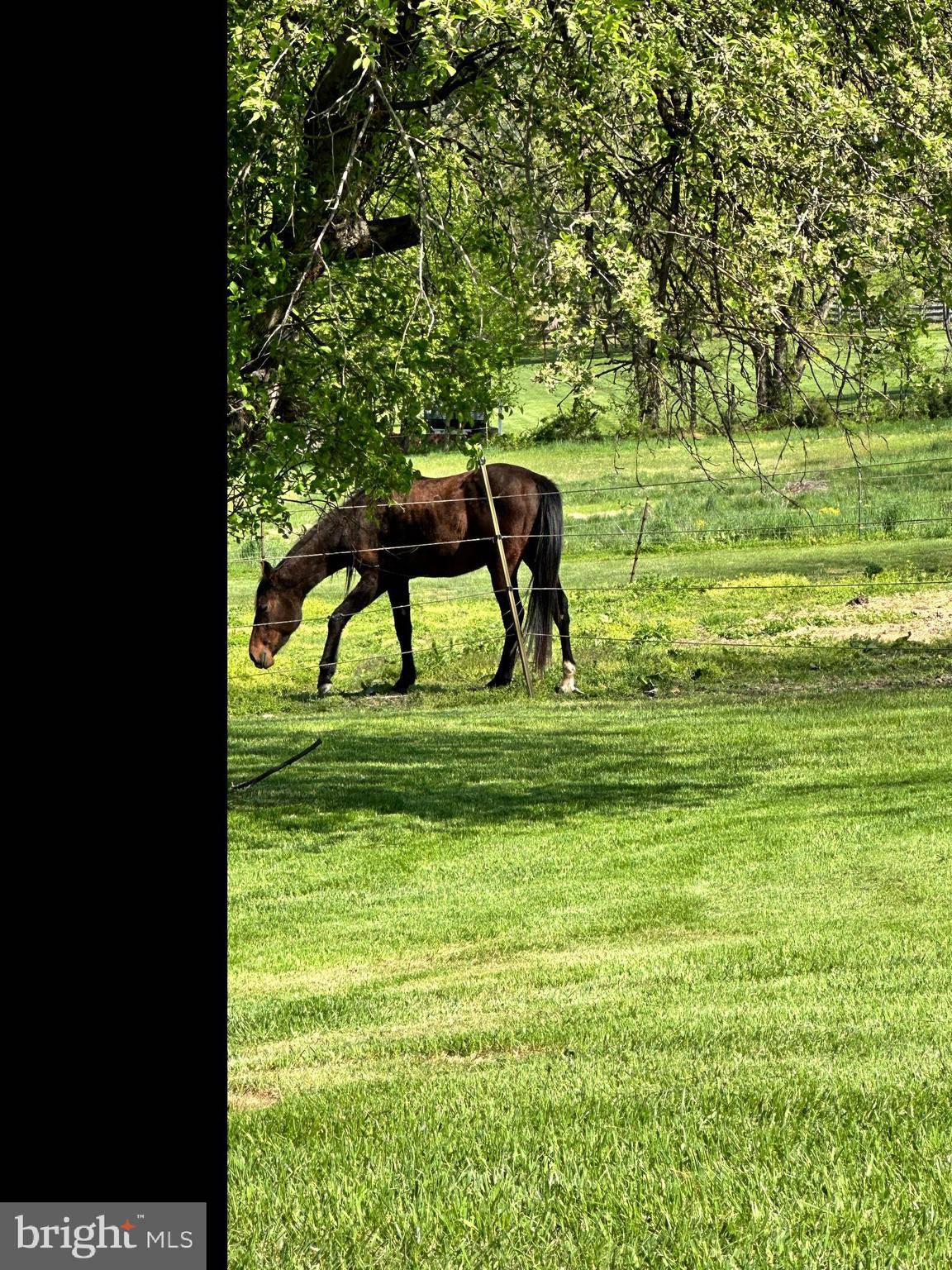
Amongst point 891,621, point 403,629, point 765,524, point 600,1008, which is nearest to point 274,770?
point 600,1008

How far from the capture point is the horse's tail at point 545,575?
1755cm

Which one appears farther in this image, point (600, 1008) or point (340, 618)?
point (340, 618)

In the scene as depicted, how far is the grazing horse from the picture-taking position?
17625 millimetres

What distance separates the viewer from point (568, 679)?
686 inches

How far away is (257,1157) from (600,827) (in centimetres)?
665

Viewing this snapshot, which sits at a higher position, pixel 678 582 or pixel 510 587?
pixel 510 587

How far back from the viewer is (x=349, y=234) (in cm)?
923

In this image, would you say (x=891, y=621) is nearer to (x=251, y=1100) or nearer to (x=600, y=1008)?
(x=600, y=1008)

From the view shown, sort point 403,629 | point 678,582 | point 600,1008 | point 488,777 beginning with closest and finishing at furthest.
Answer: point 600,1008 < point 488,777 < point 403,629 < point 678,582

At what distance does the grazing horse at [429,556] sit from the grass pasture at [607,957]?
66cm

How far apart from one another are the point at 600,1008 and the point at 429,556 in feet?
43.0
